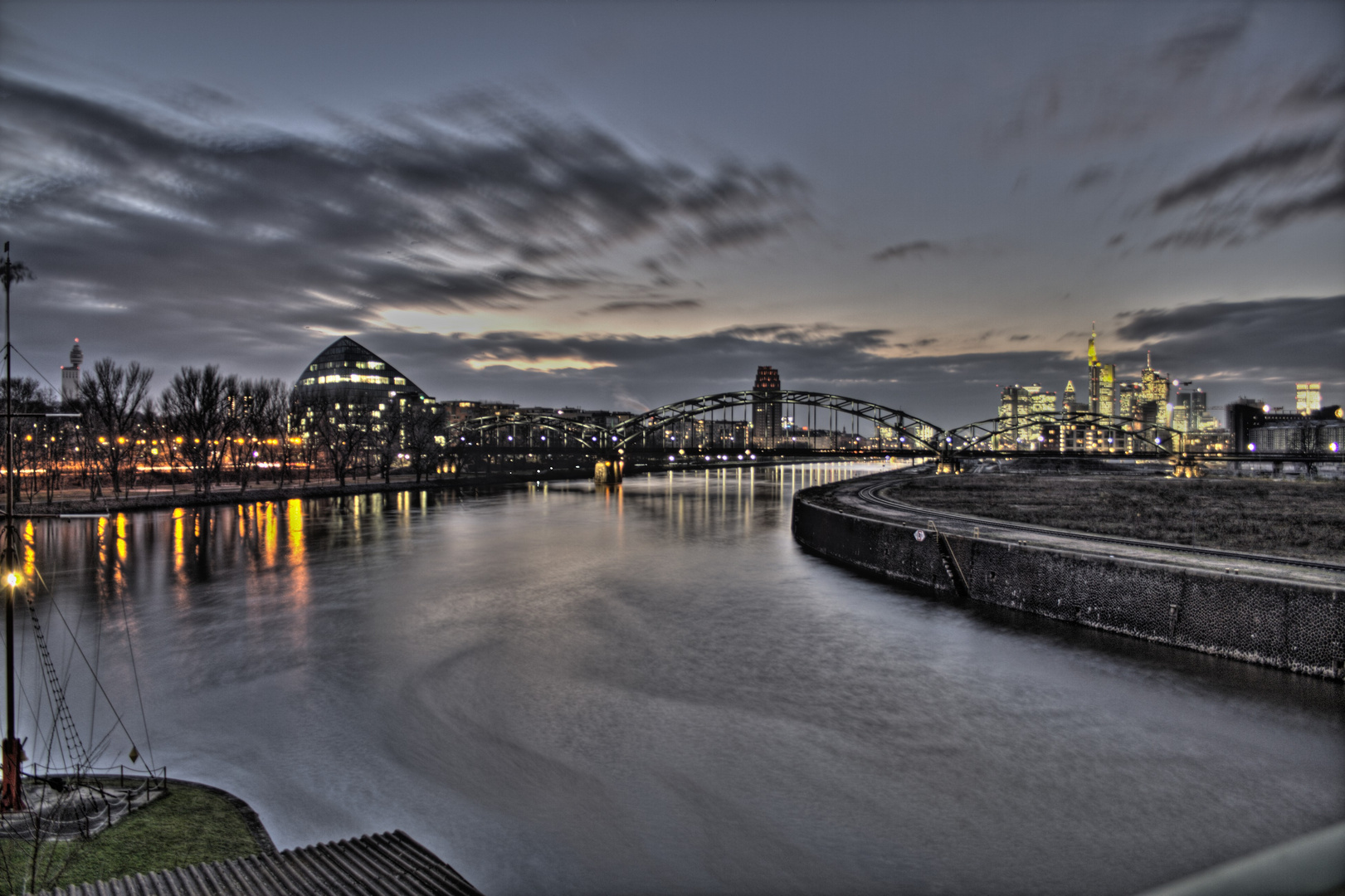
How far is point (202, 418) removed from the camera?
6197 centimetres

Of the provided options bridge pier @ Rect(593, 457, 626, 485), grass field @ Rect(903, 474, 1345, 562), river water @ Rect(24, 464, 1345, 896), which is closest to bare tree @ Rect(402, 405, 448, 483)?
bridge pier @ Rect(593, 457, 626, 485)

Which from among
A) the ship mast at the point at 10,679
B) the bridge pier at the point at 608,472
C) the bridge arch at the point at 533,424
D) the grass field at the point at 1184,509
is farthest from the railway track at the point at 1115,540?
the bridge arch at the point at 533,424

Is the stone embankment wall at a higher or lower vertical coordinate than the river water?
higher

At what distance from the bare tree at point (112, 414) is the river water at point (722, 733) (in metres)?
40.0

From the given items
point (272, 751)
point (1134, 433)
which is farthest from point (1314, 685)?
point (1134, 433)

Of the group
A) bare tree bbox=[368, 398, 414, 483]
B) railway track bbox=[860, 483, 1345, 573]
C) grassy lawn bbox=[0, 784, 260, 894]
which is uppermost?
bare tree bbox=[368, 398, 414, 483]

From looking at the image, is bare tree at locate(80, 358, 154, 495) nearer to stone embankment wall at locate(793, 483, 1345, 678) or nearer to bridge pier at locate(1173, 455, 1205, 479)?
stone embankment wall at locate(793, 483, 1345, 678)

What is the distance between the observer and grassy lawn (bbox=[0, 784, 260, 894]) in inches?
316

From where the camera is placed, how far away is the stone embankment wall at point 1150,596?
51.2ft

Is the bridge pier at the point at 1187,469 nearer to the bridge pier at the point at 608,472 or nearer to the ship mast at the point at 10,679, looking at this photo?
the bridge pier at the point at 608,472

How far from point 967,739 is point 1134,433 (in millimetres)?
128176

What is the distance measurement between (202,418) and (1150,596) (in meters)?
67.7

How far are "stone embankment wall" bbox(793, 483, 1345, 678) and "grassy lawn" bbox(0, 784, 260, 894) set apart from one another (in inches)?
772

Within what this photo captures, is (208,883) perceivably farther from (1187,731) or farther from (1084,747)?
(1187,731)
